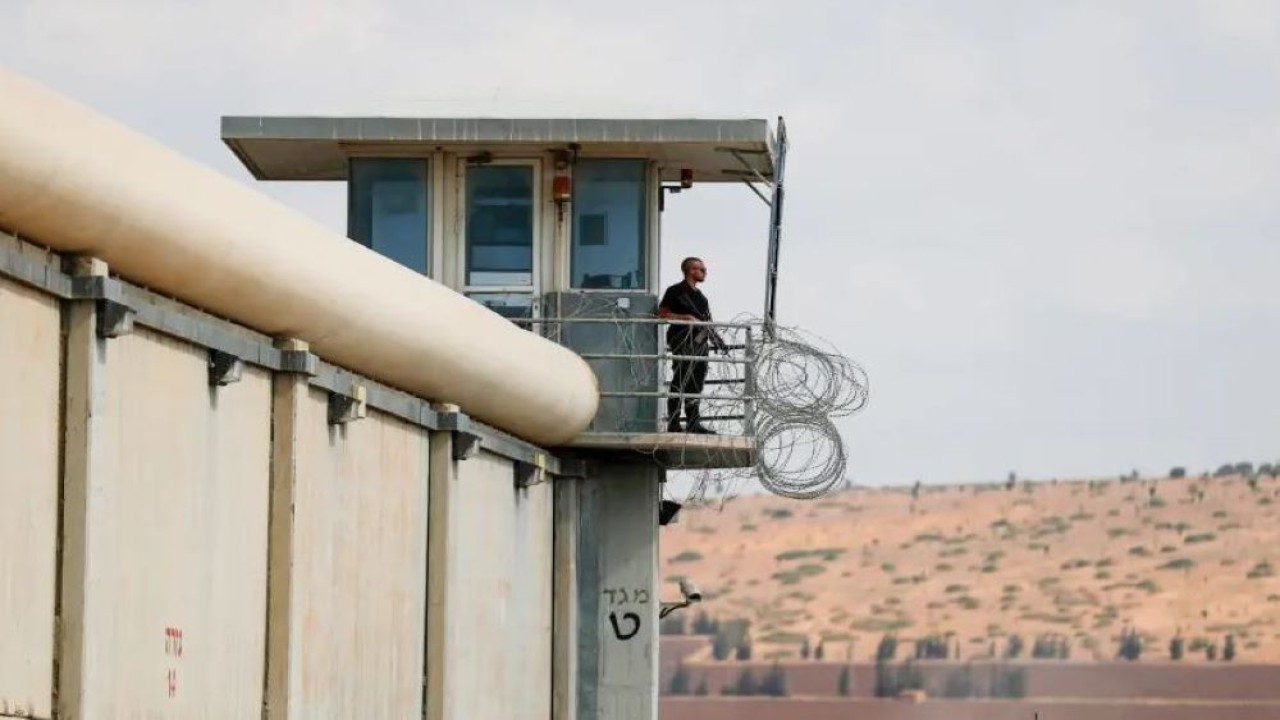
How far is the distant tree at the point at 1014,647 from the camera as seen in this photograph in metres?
129

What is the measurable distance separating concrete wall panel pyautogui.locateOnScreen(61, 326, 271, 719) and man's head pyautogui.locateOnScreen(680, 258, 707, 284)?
9076 mm

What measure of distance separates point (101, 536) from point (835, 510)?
146032 mm

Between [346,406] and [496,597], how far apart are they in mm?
4627

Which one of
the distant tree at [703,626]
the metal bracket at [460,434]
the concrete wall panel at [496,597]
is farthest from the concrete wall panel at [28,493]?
the distant tree at [703,626]

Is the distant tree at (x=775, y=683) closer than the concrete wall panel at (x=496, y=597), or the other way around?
the concrete wall panel at (x=496, y=597)

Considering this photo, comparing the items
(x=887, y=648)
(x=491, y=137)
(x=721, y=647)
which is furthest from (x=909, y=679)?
(x=491, y=137)

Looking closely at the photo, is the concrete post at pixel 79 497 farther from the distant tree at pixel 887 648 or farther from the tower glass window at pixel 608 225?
the distant tree at pixel 887 648

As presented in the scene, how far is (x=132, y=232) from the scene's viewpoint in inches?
694

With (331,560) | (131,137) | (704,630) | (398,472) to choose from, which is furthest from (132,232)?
(704,630)

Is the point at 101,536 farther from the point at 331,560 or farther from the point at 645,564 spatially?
the point at 645,564

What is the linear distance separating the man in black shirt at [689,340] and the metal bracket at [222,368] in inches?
378

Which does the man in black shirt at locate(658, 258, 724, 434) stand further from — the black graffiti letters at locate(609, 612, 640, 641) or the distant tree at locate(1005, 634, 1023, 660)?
the distant tree at locate(1005, 634, 1023, 660)

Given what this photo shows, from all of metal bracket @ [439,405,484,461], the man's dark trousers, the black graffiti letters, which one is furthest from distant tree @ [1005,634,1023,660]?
metal bracket @ [439,405,484,461]

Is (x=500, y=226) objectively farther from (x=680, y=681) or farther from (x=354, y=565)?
(x=680, y=681)
